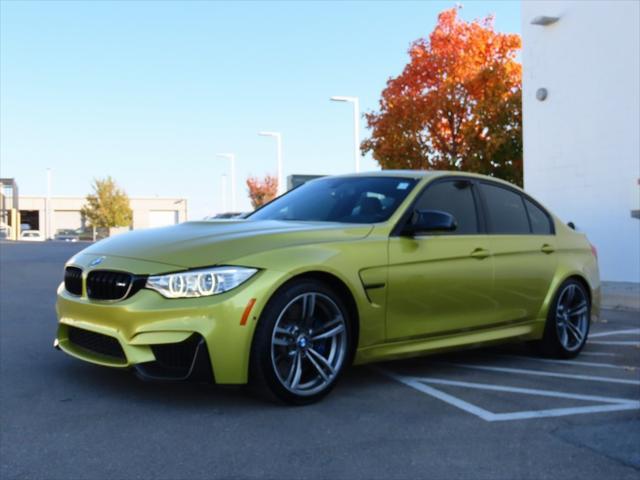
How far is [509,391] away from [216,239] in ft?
7.40

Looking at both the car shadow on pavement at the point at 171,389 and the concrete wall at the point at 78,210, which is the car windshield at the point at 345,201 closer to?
the car shadow on pavement at the point at 171,389

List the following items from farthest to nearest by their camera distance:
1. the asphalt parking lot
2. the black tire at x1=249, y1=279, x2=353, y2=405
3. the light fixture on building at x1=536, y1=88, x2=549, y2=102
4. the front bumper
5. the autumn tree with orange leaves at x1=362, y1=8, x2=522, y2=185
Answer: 1. the autumn tree with orange leaves at x1=362, y1=8, x2=522, y2=185
2. the light fixture on building at x1=536, y1=88, x2=549, y2=102
3. the black tire at x1=249, y1=279, x2=353, y2=405
4. the front bumper
5. the asphalt parking lot

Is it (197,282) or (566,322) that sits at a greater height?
(197,282)

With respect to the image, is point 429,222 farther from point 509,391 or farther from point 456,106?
point 456,106

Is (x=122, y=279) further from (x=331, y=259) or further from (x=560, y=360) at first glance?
(x=560, y=360)

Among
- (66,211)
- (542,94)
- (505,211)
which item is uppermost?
(66,211)

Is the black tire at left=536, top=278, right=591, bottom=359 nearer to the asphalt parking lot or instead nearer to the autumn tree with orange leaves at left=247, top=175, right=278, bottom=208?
the asphalt parking lot

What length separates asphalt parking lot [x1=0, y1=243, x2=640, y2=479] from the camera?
3.38 metres

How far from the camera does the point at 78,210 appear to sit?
253 feet

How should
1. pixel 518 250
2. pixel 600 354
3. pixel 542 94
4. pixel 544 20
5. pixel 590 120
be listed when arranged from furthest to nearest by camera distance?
pixel 542 94 → pixel 544 20 → pixel 590 120 → pixel 600 354 → pixel 518 250

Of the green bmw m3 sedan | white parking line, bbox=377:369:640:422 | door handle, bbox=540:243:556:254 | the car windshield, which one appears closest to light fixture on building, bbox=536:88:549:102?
the green bmw m3 sedan

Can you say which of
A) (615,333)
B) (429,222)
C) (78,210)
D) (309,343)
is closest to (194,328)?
(309,343)

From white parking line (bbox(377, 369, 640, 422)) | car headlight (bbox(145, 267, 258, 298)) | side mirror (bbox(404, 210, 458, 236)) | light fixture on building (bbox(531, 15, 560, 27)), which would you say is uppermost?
light fixture on building (bbox(531, 15, 560, 27))

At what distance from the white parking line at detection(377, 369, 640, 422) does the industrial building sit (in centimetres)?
6689
